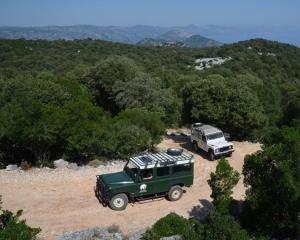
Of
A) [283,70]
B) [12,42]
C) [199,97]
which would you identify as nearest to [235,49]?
[283,70]

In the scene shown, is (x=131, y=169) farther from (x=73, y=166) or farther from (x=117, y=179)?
(x=73, y=166)

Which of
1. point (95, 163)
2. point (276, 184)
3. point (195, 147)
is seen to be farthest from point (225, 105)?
point (276, 184)

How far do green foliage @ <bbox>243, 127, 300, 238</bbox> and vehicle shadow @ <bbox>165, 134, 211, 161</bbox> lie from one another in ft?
29.0

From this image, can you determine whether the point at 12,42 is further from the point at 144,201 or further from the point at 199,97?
the point at 144,201

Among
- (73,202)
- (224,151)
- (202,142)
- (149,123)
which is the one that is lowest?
(224,151)

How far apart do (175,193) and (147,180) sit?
1612mm

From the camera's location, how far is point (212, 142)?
22031 mm

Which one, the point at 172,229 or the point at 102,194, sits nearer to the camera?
the point at 172,229

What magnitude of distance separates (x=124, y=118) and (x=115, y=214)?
9457 millimetres

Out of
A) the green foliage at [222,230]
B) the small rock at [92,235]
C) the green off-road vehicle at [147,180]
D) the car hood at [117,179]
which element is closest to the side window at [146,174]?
the green off-road vehicle at [147,180]

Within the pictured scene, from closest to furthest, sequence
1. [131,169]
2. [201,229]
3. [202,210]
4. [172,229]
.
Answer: [201,229] < [172,229] < [131,169] < [202,210]

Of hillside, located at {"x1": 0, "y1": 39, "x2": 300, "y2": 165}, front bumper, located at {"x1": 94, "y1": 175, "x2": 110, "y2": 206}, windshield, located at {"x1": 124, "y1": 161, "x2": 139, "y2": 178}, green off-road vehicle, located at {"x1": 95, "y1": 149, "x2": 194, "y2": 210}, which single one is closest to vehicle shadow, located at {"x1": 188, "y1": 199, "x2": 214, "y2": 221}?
green off-road vehicle, located at {"x1": 95, "y1": 149, "x2": 194, "y2": 210}

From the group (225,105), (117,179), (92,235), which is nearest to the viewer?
(92,235)

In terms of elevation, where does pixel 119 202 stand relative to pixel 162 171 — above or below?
below
